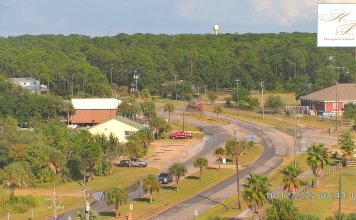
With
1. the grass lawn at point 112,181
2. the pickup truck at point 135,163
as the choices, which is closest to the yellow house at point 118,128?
the pickup truck at point 135,163

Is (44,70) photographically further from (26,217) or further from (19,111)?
(26,217)

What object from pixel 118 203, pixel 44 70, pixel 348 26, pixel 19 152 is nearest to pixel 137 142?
pixel 19 152

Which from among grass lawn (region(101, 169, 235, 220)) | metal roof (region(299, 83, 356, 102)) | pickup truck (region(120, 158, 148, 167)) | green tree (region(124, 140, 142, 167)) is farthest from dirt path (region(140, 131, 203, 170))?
metal roof (region(299, 83, 356, 102))

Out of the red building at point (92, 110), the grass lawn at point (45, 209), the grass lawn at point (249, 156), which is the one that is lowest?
the grass lawn at point (45, 209)

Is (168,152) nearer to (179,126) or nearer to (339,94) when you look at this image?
(179,126)

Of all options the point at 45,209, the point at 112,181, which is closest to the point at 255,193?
the point at 45,209

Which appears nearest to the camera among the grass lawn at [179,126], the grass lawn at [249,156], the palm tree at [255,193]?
the palm tree at [255,193]

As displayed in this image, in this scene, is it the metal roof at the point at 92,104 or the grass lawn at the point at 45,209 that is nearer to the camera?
the grass lawn at the point at 45,209

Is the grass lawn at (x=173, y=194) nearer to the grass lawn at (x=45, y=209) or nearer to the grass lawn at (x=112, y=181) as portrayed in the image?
the grass lawn at (x=45, y=209)
